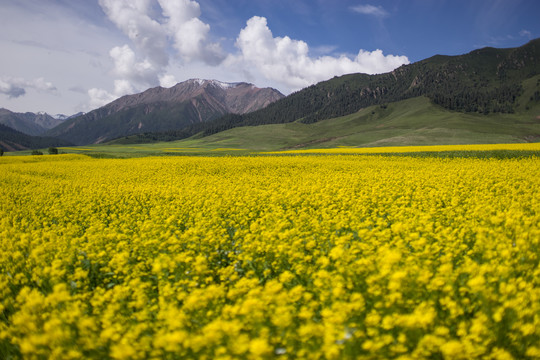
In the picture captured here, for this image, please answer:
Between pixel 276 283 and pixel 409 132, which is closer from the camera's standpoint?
pixel 276 283

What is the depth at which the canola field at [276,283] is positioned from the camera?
2.81 meters

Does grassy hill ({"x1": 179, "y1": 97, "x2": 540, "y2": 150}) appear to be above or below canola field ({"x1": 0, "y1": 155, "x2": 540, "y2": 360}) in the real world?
above

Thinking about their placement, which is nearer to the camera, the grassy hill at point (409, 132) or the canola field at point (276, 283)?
the canola field at point (276, 283)

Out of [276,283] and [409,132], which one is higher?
[409,132]

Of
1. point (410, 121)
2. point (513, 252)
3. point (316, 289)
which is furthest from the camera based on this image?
point (410, 121)

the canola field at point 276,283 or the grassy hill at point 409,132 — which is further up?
the grassy hill at point 409,132

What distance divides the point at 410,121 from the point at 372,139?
174ft

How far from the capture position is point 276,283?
364 centimetres

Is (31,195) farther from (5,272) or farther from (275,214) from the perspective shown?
(275,214)

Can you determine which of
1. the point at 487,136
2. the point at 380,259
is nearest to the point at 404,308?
the point at 380,259

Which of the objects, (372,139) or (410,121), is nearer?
(372,139)

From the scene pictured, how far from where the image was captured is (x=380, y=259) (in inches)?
168

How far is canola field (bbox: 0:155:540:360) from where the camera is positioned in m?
2.81

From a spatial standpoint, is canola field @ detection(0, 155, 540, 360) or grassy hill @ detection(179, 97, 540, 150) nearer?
canola field @ detection(0, 155, 540, 360)
